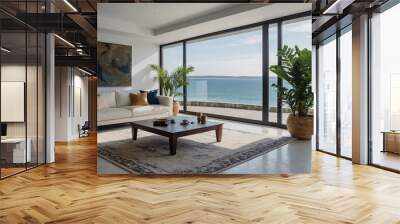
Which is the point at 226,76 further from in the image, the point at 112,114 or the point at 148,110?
the point at 112,114

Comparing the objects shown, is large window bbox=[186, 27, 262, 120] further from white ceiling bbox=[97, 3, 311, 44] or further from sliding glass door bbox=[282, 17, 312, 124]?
sliding glass door bbox=[282, 17, 312, 124]

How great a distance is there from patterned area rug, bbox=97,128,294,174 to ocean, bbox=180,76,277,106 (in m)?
0.45

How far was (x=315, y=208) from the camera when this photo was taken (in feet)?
10.6

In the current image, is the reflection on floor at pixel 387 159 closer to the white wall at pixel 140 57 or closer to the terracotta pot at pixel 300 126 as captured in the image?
the terracotta pot at pixel 300 126

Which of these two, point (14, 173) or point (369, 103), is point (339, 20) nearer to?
point (369, 103)

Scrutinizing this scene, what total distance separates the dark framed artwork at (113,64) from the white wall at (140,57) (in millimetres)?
56

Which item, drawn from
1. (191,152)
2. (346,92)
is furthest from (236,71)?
(346,92)

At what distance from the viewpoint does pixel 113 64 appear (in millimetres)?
4352

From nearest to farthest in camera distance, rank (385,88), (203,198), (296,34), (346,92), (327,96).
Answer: (203,198) → (296,34) → (385,88) → (346,92) → (327,96)

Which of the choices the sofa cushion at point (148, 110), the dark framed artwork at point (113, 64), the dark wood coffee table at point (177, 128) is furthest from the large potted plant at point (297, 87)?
the dark framed artwork at point (113, 64)

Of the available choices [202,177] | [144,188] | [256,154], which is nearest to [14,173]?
[144,188]

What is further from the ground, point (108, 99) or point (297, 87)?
point (297, 87)

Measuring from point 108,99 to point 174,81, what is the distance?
920 mm

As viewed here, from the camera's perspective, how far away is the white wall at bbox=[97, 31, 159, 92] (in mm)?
4363
